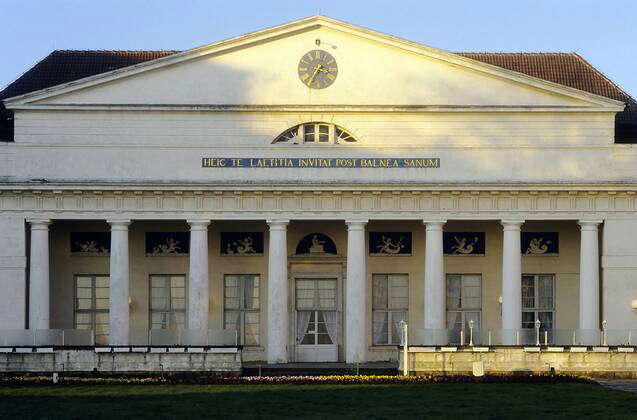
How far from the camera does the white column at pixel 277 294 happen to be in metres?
56.3

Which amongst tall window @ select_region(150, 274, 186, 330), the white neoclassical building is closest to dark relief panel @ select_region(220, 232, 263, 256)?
tall window @ select_region(150, 274, 186, 330)

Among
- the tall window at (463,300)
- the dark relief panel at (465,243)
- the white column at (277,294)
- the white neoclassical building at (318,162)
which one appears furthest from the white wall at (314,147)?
the tall window at (463,300)

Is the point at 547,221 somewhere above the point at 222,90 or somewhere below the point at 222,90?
below

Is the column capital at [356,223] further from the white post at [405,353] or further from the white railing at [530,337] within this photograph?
the white post at [405,353]

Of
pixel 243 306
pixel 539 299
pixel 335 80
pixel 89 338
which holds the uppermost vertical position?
pixel 335 80

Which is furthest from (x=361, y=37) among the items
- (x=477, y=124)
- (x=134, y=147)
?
(x=134, y=147)

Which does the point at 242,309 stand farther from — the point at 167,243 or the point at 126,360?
the point at 126,360

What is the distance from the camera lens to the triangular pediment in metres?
56.6

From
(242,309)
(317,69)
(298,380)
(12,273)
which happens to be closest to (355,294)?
(242,309)

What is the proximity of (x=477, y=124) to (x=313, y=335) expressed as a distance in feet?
35.1

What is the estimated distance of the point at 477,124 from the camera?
57188 millimetres

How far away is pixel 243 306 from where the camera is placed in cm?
6031

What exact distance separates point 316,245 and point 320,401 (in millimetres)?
19111

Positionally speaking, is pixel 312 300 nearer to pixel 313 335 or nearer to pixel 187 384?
pixel 313 335
